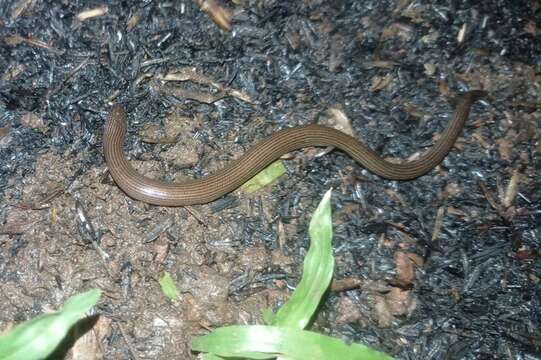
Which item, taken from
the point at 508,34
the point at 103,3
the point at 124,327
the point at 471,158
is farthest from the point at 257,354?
the point at 508,34

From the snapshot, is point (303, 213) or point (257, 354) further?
point (303, 213)

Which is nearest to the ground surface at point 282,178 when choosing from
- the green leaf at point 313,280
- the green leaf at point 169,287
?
the green leaf at point 169,287

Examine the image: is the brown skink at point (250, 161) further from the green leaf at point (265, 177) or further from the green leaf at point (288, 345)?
the green leaf at point (288, 345)

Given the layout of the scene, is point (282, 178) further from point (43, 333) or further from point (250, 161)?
point (43, 333)

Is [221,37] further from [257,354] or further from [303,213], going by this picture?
[257,354]

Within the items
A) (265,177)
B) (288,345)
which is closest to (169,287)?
(288,345)

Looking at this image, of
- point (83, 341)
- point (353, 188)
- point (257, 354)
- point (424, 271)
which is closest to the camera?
point (257, 354)

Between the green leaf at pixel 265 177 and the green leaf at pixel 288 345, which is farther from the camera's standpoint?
the green leaf at pixel 265 177

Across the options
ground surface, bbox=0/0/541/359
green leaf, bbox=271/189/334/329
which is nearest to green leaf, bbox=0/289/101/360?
ground surface, bbox=0/0/541/359
